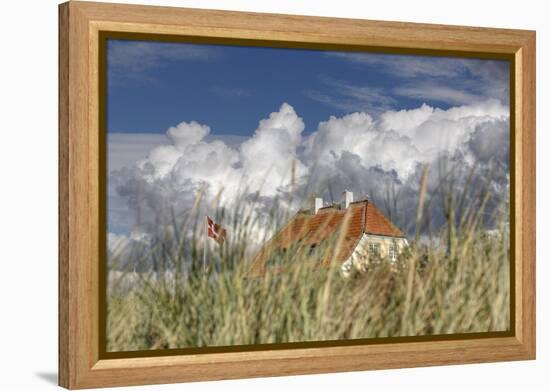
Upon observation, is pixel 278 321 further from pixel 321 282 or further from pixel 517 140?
pixel 517 140

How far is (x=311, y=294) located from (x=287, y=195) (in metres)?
0.63

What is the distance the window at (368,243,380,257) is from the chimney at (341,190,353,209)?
32 centimetres

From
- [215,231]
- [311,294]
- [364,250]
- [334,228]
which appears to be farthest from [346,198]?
[215,231]

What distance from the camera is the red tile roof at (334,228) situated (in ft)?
25.5

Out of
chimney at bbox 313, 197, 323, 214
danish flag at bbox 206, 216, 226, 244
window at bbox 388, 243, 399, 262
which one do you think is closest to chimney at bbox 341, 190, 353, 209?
chimney at bbox 313, 197, 323, 214

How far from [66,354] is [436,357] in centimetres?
241

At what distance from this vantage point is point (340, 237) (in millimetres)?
8000

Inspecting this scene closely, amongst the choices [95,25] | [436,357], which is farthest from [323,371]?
[95,25]

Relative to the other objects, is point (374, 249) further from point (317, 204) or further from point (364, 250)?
point (317, 204)

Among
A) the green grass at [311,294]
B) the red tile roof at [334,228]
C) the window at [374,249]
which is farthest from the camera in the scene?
the window at [374,249]

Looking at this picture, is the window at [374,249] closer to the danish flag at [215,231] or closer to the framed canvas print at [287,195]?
the framed canvas print at [287,195]

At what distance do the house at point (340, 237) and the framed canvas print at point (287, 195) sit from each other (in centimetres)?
1

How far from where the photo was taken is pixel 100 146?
7.25m

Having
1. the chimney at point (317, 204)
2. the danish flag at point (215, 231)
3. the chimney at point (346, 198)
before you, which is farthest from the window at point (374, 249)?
the danish flag at point (215, 231)
